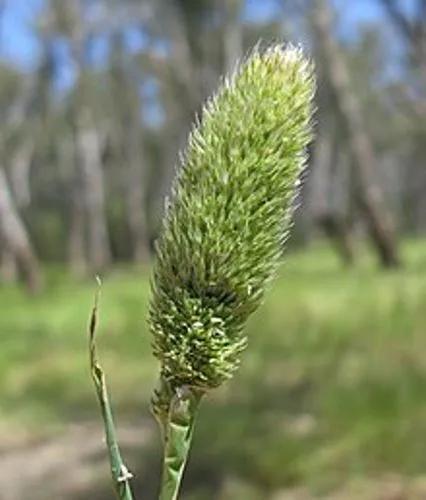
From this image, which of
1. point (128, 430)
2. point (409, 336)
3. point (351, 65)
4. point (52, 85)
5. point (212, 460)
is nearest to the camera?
point (212, 460)

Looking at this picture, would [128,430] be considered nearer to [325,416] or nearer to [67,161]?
[325,416]

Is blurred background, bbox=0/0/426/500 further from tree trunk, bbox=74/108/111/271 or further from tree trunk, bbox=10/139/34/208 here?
tree trunk, bbox=10/139/34/208

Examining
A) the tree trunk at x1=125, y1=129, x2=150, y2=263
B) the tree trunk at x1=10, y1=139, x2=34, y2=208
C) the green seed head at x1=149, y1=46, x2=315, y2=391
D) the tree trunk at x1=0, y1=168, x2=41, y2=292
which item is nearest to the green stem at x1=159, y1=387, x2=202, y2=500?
the green seed head at x1=149, y1=46, x2=315, y2=391

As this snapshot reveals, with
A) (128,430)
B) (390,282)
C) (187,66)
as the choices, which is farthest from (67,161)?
(128,430)

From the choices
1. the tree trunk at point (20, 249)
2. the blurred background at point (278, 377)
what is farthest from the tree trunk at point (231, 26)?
the tree trunk at point (20, 249)

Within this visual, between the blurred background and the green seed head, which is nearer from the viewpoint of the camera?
the green seed head
